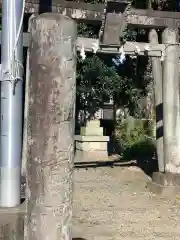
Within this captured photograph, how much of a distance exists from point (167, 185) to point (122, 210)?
152 cm

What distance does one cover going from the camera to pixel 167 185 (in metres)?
8.82

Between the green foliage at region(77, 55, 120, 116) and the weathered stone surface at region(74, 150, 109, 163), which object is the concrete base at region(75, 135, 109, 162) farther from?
the green foliage at region(77, 55, 120, 116)

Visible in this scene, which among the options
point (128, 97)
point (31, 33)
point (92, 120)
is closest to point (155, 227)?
point (31, 33)

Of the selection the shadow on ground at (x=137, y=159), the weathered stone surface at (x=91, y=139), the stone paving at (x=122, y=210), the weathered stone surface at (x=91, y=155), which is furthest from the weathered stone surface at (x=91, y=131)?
the stone paving at (x=122, y=210)

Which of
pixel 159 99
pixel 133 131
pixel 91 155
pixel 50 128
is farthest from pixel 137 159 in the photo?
pixel 50 128

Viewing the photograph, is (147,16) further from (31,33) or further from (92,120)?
(92,120)

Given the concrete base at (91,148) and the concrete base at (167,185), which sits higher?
the concrete base at (91,148)

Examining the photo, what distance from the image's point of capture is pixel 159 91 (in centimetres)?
953

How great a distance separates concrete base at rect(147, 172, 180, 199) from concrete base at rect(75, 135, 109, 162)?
683 cm

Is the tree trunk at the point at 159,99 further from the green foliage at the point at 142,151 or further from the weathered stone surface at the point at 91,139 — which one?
the weathered stone surface at the point at 91,139

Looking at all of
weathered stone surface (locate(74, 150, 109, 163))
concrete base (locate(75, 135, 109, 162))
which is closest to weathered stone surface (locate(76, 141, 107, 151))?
concrete base (locate(75, 135, 109, 162))

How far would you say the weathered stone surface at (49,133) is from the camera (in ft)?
10.5

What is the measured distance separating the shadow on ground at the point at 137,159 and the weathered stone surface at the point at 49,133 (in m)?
8.62

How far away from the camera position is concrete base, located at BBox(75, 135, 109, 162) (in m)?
16.0
